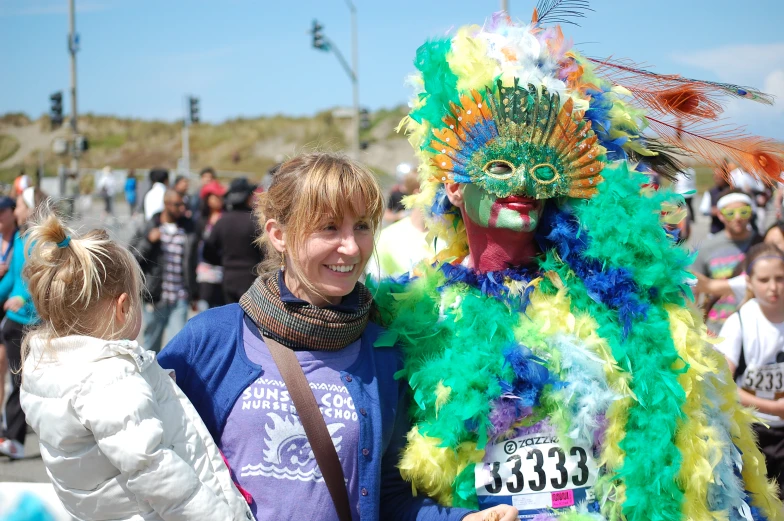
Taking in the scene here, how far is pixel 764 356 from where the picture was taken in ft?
12.0

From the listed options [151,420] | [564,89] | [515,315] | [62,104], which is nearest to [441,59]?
[564,89]

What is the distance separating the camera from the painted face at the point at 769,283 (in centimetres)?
381

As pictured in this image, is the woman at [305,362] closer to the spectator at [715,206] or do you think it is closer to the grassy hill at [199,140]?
the spectator at [715,206]

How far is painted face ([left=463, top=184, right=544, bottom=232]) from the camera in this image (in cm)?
229

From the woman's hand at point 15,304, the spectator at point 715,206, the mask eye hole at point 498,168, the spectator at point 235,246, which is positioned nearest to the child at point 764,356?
the mask eye hole at point 498,168

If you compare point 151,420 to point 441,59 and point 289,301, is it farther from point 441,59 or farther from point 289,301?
point 441,59

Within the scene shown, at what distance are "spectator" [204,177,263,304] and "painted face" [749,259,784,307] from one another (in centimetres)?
393

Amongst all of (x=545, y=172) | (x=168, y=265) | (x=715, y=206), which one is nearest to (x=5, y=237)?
(x=168, y=265)

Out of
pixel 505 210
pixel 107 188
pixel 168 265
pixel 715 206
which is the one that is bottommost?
pixel 107 188

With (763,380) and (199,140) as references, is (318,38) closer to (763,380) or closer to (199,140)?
(763,380)

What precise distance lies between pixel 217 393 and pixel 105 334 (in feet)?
1.06

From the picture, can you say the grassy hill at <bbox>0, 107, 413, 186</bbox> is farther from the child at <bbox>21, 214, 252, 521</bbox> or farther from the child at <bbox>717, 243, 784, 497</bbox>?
the child at <bbox>21, 214, 252, 521</bbox>

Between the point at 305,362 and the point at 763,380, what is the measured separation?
2.46 m

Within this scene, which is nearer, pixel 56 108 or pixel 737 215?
pixel 737 215
